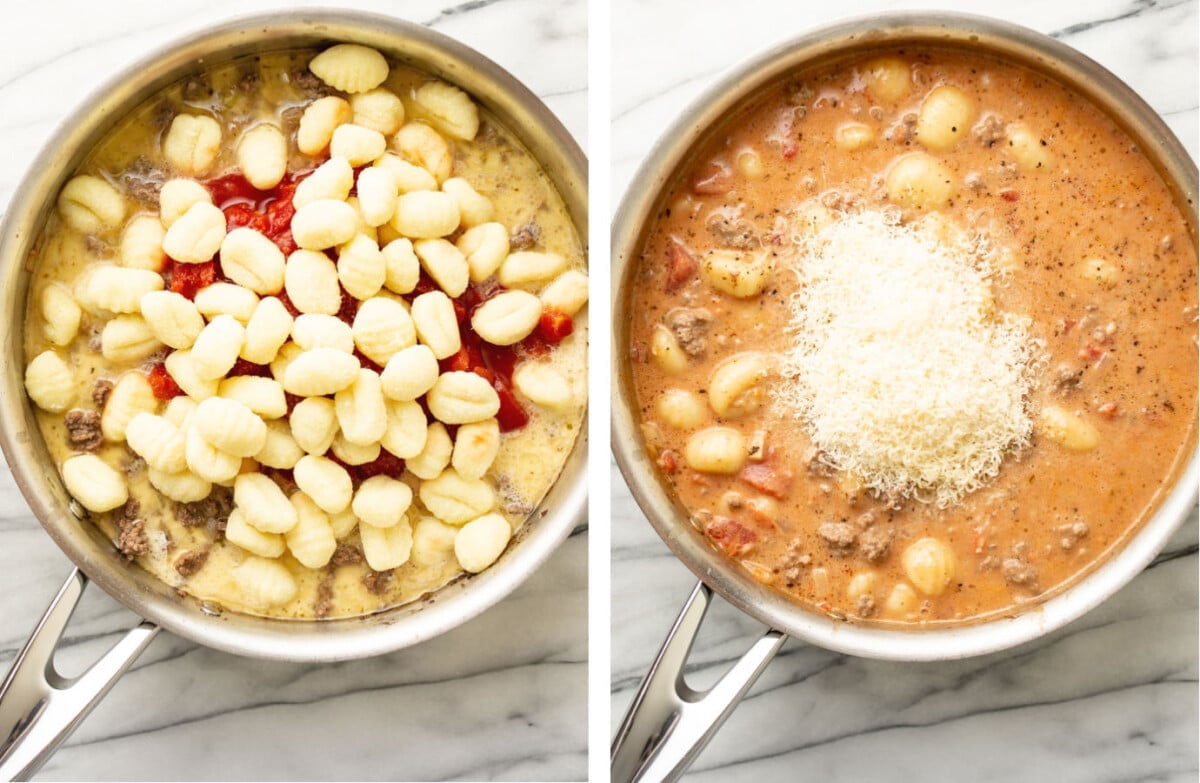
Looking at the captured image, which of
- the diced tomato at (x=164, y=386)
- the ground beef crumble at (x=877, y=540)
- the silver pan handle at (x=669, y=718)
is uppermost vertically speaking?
the diced tomato at (x=164, y=386)

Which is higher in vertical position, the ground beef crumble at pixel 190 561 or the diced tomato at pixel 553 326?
the diced tomato at pixel 553 326

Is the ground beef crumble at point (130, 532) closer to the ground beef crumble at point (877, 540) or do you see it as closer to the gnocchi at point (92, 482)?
the gnocchi at point (92, 482)

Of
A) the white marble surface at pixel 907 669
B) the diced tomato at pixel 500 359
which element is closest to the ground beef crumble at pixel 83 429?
the diced tomato at pixel 500 359

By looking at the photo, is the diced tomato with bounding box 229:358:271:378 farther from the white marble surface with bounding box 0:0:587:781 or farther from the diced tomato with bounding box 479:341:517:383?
the white marble surface with bounding box 0:0:587:781

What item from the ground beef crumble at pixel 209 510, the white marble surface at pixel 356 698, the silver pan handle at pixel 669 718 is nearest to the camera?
the silver pan handle at pixel 669 718

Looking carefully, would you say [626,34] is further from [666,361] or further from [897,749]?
[897,749]

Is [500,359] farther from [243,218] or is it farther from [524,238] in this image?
[243,218]

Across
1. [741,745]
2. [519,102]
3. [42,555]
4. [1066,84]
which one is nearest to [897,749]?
[741,745]
